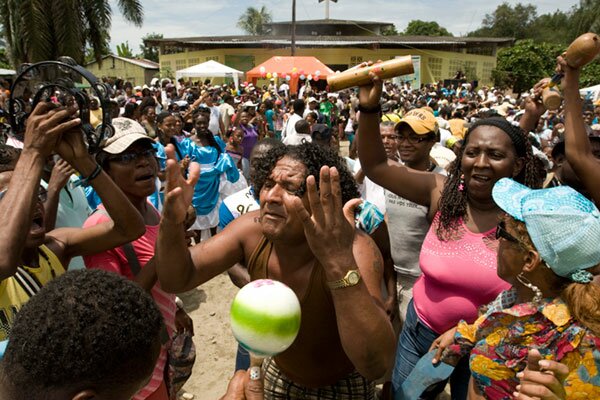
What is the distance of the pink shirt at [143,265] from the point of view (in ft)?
7.63

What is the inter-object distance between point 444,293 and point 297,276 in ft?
2.93

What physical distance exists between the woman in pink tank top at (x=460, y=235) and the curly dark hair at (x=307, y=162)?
0.48 m

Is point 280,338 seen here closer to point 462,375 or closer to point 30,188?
point 30,188

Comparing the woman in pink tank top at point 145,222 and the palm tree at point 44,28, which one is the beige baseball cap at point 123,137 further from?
the palm tree at point 44,28

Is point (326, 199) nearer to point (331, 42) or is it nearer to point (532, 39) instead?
point (331, 42)

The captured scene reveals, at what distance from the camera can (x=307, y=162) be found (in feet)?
6.88

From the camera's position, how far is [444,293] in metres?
2.45

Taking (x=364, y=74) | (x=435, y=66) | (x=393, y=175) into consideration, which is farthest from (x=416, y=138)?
(x=435, y=66)

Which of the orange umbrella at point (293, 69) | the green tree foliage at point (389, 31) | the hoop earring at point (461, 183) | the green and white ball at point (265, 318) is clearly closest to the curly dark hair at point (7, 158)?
the green and white ball at point (265, 318)

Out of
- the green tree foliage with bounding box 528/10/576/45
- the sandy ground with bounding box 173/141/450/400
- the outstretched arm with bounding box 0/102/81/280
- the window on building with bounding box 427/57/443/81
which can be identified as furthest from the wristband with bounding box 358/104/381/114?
the green tree foliage with bounding box 528/10/576/45

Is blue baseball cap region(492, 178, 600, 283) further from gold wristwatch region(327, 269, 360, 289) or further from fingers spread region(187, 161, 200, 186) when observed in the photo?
fingers spread region(187, 161, 200, 186)

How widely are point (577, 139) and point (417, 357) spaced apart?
1421mm

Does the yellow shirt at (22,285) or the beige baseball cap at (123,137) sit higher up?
the beige baseball cap at (123,137)

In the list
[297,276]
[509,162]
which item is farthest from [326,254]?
[509,162]
